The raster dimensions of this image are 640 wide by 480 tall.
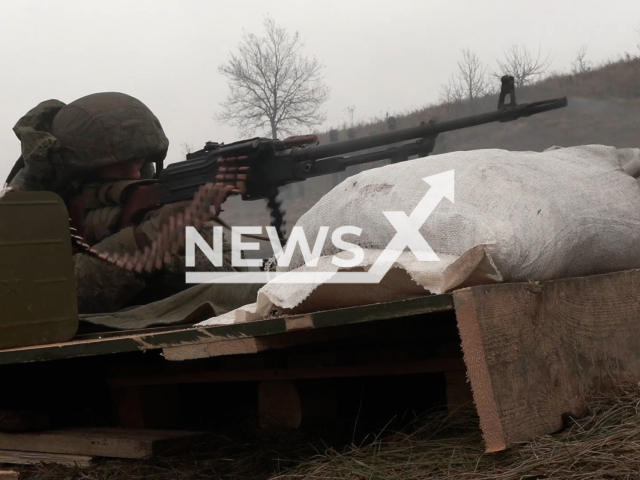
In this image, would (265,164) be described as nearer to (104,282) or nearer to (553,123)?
(104,282)

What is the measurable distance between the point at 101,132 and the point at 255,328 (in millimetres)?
2947

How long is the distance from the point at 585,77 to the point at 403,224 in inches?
747

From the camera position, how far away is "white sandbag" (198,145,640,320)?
94.8 inches

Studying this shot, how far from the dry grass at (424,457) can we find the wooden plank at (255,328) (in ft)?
1.29

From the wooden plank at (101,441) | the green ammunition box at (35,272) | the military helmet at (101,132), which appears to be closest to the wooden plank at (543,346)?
the wooden plank at (101,441)

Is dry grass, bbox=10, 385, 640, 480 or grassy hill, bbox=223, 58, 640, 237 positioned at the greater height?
grassy hill, bbox=223, 58, 640, 237

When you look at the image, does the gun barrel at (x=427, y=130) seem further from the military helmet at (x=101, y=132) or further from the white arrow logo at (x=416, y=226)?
the white arrow logo at (x=416, y=226)

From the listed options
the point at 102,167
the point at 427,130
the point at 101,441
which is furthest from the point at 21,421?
the point at 427,130

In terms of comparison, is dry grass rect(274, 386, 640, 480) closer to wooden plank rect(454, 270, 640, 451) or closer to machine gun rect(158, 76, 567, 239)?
wooden plank rect(454, 270, 640, 451)

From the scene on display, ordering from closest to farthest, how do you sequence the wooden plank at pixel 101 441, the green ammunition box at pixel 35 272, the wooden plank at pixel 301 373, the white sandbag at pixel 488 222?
the white sandbag at pixel 488 222
the wooden plank at pixel 301 373
the wooden plank at pixel 101 441
the green ammunition box at pixel 35 272

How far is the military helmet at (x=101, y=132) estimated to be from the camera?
5.12m

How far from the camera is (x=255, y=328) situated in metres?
2.48

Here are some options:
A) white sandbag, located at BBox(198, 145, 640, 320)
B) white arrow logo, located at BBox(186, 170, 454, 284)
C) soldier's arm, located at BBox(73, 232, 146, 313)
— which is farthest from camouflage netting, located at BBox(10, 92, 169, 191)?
white arrow logo, located at BBox(186, 170, 454, 284)

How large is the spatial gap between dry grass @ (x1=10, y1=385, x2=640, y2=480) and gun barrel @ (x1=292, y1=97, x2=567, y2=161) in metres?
2.23
